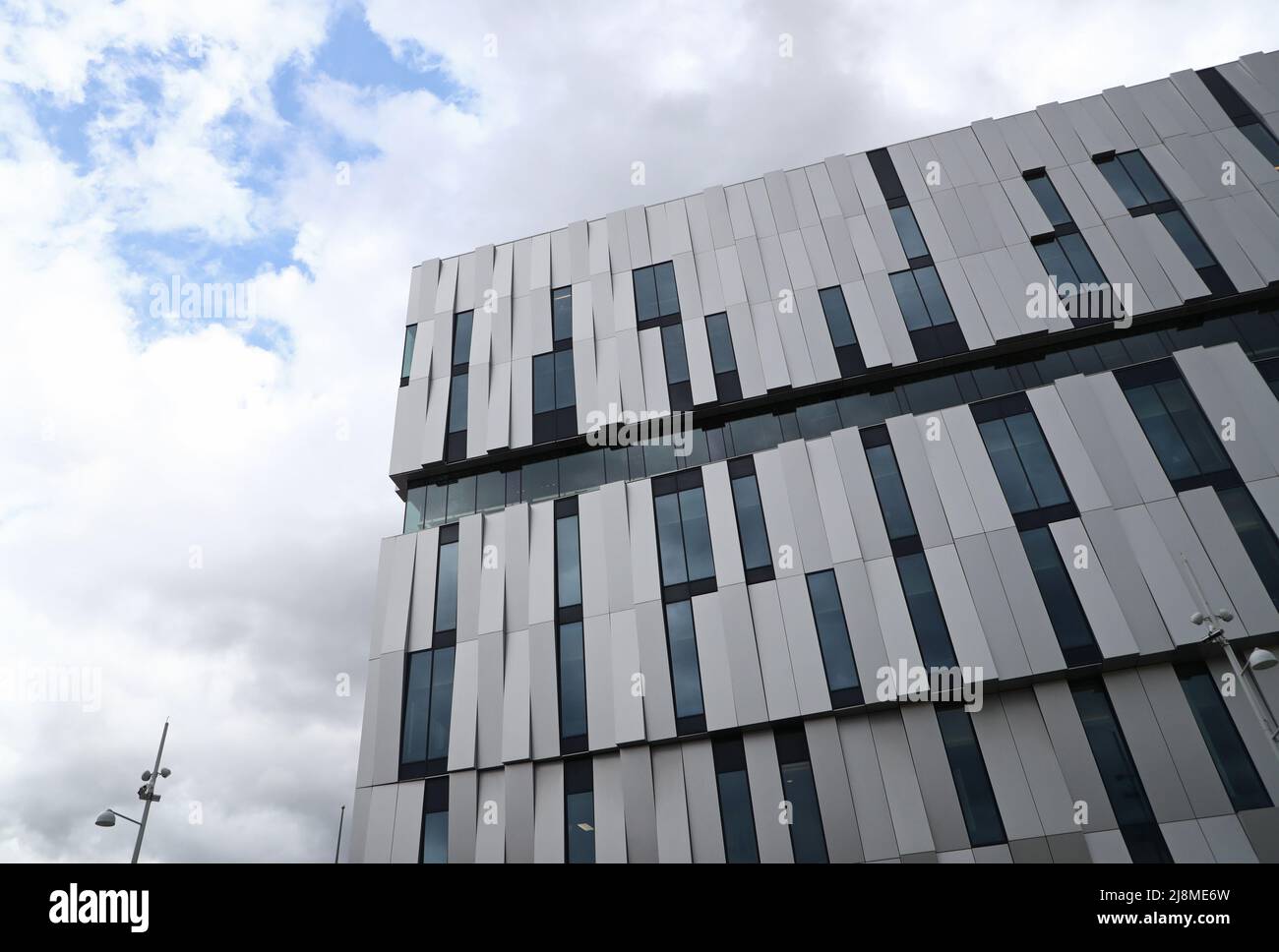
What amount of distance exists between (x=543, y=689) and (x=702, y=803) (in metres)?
6.14

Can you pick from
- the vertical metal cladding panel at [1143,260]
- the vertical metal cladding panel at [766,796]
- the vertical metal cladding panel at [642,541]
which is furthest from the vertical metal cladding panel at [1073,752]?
the vertical metal cladding panel at [1143,260]

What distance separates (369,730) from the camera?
25.1m

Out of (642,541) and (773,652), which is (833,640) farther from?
(642,541)

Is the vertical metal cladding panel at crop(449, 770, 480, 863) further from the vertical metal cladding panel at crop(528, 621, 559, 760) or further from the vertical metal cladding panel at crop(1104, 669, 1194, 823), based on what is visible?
the vertical metal cladding panel at crop(1104, 669, 1194, 823)

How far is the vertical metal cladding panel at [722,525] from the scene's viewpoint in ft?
80.4

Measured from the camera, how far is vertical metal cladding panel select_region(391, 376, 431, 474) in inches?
1182

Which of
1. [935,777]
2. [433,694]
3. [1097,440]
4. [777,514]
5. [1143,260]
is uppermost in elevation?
[1143,260]

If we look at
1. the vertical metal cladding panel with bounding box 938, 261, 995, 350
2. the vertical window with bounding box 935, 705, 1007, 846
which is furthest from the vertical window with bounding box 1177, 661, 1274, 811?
the vertical metal cladding panel with bounding box 938, 261, 995, 350

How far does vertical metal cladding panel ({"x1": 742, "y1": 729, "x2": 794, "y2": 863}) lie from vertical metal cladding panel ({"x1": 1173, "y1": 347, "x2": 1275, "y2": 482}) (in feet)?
53.4

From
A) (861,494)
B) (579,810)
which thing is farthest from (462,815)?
(861,494)

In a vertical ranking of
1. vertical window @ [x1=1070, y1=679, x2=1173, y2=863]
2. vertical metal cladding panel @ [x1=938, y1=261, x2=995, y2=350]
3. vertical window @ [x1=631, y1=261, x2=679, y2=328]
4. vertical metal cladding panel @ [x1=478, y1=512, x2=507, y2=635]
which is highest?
vertical window @ [x1=631, y1=261, x2=679, y2=328]

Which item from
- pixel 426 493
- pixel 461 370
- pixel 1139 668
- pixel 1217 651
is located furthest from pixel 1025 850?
pixel 461 370
